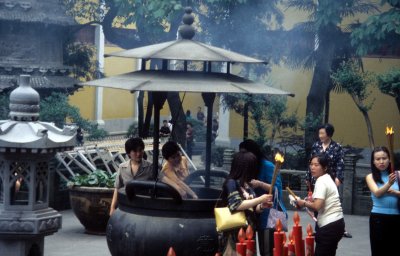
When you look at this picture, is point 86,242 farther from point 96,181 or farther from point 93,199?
point 96,181

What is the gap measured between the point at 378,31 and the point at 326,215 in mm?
11062

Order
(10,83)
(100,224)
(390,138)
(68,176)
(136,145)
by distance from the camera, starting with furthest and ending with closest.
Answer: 1. (10,83)
2. (68,176)
3. (100,224)
4. (136,145)
5. (390,138)

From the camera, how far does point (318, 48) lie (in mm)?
23422

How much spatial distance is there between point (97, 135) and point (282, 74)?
10637 millimetres

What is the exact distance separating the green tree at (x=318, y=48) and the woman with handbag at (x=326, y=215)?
12.3 meters

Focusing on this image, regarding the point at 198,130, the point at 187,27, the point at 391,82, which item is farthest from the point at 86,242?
the point at 198,130

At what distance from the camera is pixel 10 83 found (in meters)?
18.0

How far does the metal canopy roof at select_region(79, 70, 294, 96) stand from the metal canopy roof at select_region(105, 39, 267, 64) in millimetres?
188

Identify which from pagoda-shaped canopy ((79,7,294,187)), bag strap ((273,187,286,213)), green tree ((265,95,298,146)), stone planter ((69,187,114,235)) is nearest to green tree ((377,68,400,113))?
green tree ((265,95,298,146))

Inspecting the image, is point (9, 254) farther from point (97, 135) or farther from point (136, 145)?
point (97, 135)

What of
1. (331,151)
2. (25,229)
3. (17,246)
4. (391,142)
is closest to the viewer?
(391,142)

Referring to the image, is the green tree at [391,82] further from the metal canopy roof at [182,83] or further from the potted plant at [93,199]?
the metal canopy roof at [182,83]

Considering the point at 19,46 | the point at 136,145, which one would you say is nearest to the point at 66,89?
the point at 19,46

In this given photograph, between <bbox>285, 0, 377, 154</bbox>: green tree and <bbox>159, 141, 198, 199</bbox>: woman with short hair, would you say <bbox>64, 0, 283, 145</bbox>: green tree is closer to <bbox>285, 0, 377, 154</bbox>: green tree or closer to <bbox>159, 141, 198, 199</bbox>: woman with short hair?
<bbox>285, 0, 377, 154</bbox>: green tree
